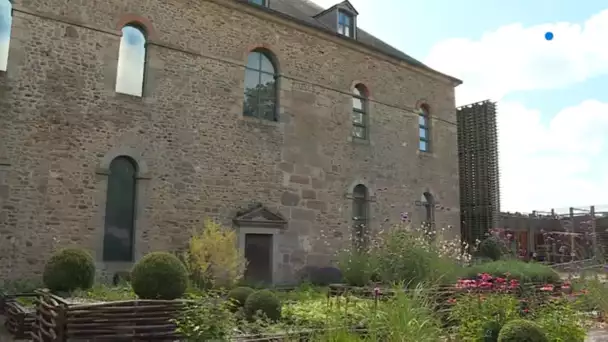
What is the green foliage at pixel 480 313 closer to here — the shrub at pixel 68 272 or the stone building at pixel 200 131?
the shrub at pixel 68 272

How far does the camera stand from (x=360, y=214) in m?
15.5

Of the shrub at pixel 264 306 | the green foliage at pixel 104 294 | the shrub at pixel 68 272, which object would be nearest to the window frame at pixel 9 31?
the shrub at pixel 68 272

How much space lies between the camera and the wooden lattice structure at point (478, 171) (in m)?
19.8

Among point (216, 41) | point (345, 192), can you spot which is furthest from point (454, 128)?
point (216, 41)

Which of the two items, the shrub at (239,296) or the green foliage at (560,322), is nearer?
the green foliage at (560,322)

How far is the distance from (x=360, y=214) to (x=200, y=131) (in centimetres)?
580

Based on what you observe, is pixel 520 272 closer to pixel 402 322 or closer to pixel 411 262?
pixel 411 262

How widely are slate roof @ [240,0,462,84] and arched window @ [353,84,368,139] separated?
148 cm

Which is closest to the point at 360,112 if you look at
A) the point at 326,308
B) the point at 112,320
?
the point at 326,308

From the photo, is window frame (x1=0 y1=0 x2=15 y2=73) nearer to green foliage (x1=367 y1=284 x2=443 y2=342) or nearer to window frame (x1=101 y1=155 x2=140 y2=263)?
window frame (x1=101 y1=155 x2=140 y2=263)

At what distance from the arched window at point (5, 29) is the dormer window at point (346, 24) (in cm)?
945

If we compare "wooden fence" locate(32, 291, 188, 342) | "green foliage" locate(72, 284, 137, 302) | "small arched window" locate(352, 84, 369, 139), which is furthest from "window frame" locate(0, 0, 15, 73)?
"small arched window" locate(352, 84, 369, 139)

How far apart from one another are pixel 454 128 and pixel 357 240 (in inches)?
262

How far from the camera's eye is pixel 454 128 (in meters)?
18.8
